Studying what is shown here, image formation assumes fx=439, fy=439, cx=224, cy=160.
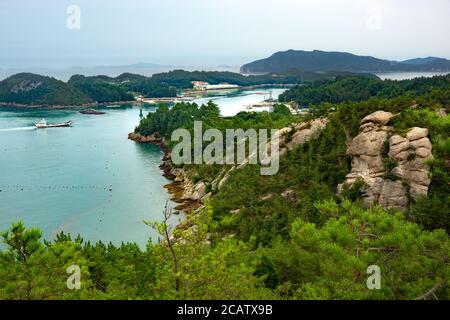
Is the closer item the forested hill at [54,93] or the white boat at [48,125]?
the white boat at [48,125]

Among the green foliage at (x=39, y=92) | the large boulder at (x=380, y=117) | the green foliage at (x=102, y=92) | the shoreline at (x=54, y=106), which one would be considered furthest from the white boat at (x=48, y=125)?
the large boulder at (x=380, y=117)

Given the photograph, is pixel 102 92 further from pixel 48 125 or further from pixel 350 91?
pixel 350 91

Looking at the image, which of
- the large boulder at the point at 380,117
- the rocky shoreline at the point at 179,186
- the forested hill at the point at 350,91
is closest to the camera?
the large boulder at the point at 380,117

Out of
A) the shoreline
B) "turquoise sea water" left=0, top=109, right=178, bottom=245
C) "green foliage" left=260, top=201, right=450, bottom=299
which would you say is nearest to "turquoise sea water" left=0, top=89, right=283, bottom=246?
"turquoise sea water" left=0, top=109, right=178, bottom=245

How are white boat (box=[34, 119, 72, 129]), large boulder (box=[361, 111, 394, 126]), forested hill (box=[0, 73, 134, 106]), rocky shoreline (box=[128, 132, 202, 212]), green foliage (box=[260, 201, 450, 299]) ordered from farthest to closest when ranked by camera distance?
1. forested hill (box=[0, 73, 134, 106])
2. white boat (box=[34, 119, 72, 129])
3. rocky shoreline (box=[128, 132, 202, 212])
4. large boulder (box=[361, 111, 394, 126])
5. green foliage (box=[260, 201, 450, 299])

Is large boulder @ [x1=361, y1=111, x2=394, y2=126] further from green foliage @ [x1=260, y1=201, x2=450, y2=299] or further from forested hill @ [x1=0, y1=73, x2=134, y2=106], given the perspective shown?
forested hill @ [x1=0, y1=73, x2=134, y2=106]

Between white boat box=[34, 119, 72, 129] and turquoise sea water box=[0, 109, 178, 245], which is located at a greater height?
white boat box=[34, 119, 72, 129]

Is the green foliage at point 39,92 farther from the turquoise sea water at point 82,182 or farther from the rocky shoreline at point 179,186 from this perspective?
the rocky shoreline at point 179,186
